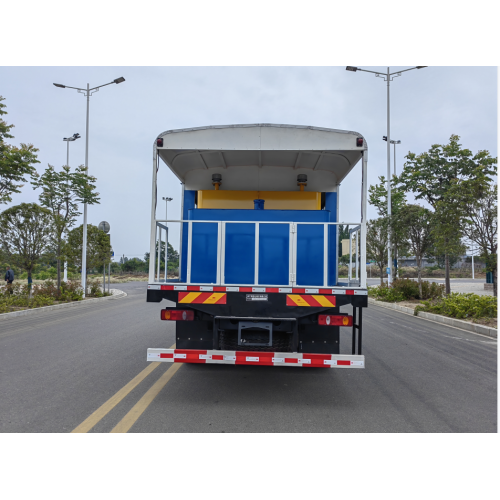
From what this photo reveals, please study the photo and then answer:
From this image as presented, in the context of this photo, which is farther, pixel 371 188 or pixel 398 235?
pixel 371 188

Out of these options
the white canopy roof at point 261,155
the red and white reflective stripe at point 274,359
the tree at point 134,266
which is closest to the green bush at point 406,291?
the white canopy roof at point 261,155

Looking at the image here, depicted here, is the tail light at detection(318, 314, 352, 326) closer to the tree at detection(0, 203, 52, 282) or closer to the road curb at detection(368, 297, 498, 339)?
the road curb at detection(368, 297, 498, 339)

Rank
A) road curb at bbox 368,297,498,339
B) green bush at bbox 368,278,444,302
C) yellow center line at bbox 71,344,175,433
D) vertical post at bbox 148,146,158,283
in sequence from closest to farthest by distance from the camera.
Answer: yellow center line at bbox 71,344,175,433 → vertical post at bbox 148,146,158,283 → road curb at bbox 368,297,498,339 → green bush at bbox 368,278,444,302

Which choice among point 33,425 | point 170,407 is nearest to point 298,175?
point 170,407

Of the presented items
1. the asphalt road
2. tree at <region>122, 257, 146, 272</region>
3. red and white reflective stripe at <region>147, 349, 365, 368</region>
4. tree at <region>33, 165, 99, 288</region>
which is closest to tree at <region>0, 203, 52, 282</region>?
tree at <region>33, 165, 99, 288</region>

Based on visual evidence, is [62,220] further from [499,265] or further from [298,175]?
[499,265]

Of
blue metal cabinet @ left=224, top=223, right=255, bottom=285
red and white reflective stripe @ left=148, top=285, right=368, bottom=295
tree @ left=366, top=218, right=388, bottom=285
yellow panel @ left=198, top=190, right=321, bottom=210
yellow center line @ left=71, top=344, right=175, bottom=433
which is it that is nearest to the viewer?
yellow center line @ left=71, top=344, right=175, bottom=433

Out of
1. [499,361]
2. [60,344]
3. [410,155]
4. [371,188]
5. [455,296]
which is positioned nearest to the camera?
[499,361]

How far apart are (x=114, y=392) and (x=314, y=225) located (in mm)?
3154

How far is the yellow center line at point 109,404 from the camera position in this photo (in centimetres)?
363

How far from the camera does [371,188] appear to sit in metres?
25.2

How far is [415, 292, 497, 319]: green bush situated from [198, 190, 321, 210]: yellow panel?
752 centimetres

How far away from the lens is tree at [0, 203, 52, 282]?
1505cm

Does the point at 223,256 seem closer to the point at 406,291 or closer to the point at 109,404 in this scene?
the point at 109,404
